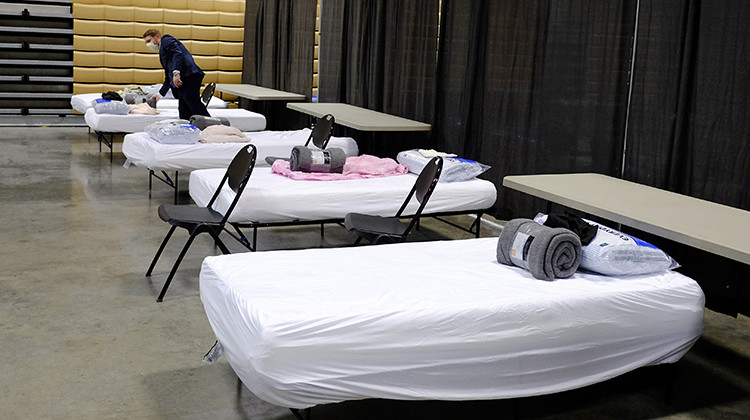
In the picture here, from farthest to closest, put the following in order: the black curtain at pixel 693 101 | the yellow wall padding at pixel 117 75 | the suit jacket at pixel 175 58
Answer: the yellow wall padding at pixel 117 75, the suit jacket at pixel 175 58, the black curtain at pixel 693 101

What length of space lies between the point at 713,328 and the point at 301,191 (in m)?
Result: 2.66

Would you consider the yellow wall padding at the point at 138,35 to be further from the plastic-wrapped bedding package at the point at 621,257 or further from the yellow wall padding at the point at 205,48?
the plastic-wrapped bedding package at the point at 621,257

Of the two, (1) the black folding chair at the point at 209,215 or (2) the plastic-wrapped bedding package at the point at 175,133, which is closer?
(1) the black folding chair at the point at 209,215

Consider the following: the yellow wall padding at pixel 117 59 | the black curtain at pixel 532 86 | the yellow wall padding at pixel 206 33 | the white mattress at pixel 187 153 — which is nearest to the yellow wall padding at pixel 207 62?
the yellow wall padding at pixel 206 33

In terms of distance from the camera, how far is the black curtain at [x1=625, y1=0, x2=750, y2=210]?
4234mm

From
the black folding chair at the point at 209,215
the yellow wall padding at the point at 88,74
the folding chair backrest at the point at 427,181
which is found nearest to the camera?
the black folding chair at the point at 209,215

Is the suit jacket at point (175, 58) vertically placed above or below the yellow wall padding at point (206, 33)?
below

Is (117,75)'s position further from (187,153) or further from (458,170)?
(458,170)

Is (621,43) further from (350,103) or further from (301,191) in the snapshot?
(350,103)

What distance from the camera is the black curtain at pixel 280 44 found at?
10.6 metres

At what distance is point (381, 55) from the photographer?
8289 millimetres

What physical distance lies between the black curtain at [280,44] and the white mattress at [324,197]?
5.22 metres

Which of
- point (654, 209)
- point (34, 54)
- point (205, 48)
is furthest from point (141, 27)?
point (654, 209)

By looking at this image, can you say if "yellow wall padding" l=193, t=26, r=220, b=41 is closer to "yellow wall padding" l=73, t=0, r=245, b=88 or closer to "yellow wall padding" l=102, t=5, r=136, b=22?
"yellow wall padding" l=73, t=0, r=245, b=88
